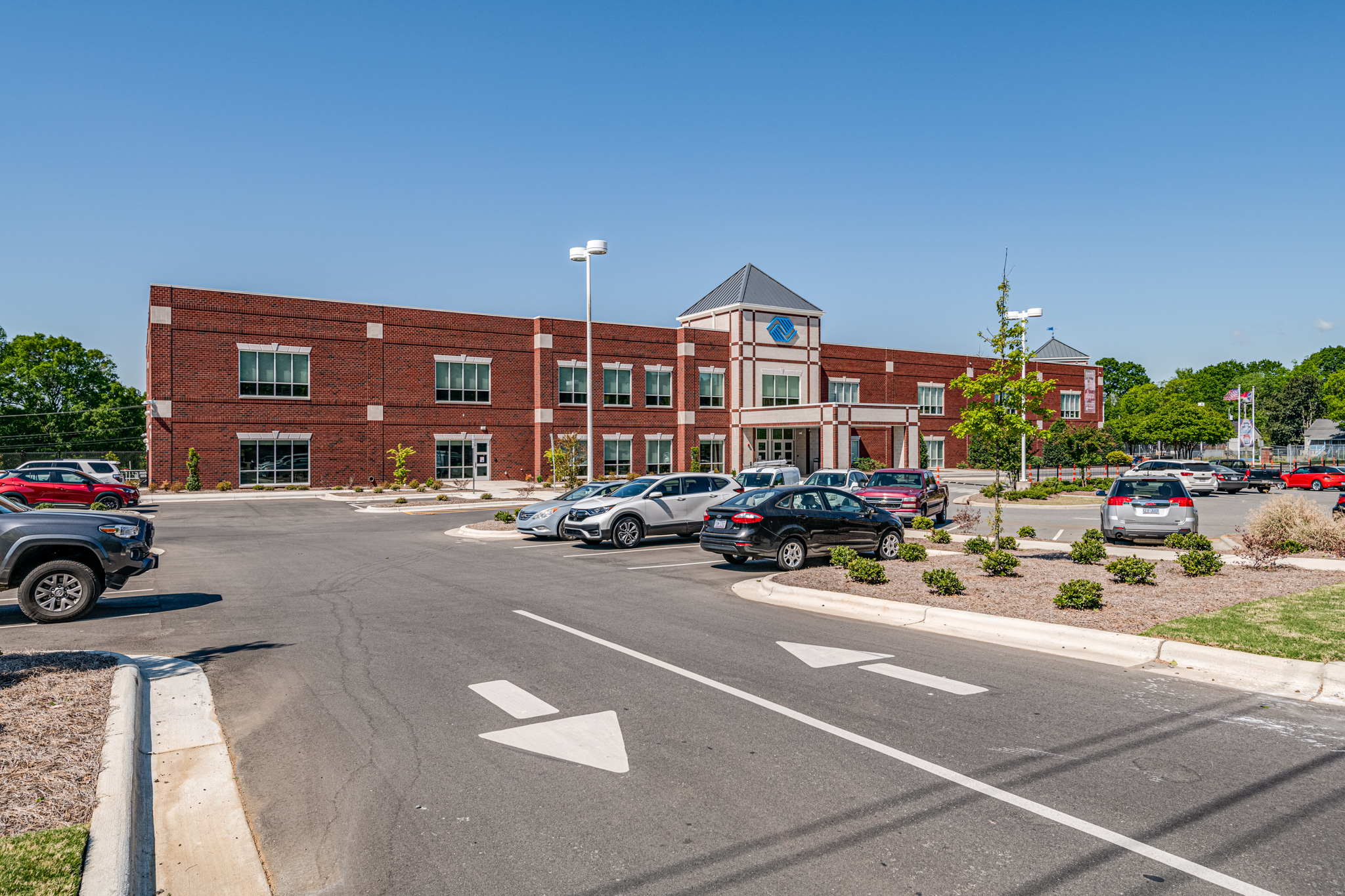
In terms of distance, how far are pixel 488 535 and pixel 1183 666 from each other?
1643 cm

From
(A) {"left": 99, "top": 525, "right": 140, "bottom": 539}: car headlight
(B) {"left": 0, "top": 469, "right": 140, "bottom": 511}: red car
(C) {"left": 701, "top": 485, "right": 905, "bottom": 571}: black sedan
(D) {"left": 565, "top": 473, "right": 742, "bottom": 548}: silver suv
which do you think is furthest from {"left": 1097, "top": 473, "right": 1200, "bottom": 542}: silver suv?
(B) {"left": 0, "top": 469, "right": 140, "bottom": 511}: red car

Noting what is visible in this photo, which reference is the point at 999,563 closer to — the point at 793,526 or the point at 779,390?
the point at 793,526

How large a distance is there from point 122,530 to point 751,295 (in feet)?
157

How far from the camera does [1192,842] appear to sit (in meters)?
4.36

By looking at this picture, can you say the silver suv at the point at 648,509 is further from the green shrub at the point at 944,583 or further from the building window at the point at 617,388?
the building window at the point at 617,388

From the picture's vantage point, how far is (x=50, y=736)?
5520 mm

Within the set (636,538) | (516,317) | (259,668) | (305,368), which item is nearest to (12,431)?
(305,368)

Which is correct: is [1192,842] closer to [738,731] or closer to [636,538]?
[738,731]

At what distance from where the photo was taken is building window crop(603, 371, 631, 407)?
164 ft

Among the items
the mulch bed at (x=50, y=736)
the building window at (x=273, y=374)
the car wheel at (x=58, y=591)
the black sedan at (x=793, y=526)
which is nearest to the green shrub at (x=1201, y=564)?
the black sedan at (x=793, y=526)

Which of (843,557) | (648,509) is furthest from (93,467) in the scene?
(843,557)

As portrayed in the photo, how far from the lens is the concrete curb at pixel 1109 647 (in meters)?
7.34

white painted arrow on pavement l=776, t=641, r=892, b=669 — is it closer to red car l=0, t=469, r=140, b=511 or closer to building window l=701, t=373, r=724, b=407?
red car l=0, t=469, r=140, b=511

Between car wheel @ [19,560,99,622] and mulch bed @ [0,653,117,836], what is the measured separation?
2.83m
